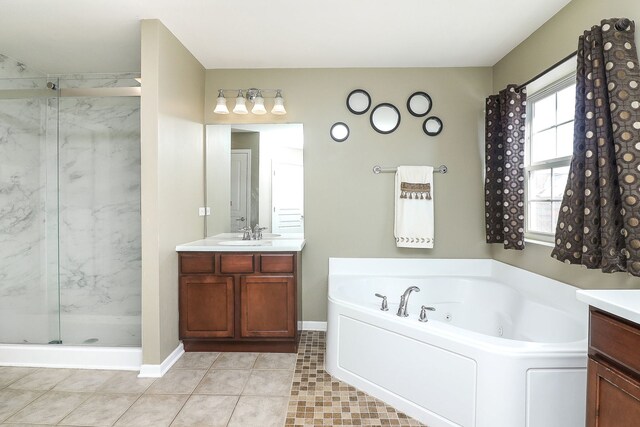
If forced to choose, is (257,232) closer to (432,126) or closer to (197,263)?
(197,263)

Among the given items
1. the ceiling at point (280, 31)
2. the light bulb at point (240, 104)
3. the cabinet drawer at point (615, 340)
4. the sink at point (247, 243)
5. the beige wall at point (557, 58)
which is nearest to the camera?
the cabinet drawer at point (615, 340)

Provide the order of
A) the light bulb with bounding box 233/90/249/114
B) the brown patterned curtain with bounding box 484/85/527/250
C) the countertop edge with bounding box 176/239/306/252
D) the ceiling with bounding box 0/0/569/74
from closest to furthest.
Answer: the ceiling with bounding box 0/0/569/74 < the brown patterned curtain with bounding box 484/85/527/250 < the countertop edge with bounding box 176/239/306/252 < the light bulb with bounding box 233/90/249/114

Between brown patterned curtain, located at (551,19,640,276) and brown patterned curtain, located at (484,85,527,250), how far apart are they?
74 centimetres

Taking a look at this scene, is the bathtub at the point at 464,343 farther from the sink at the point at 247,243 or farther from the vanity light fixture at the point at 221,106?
the vanity light fixture at the point at 221,106

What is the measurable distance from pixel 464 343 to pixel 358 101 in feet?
7.31

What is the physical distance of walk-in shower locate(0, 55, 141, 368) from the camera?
2.83 meters

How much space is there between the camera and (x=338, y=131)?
3.10 m

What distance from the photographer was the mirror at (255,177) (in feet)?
10.2

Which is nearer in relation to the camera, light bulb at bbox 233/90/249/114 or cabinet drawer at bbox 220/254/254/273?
cabinet drawer at bbox 220/254/254/273

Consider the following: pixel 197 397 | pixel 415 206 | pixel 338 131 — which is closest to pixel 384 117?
pixel 338 131

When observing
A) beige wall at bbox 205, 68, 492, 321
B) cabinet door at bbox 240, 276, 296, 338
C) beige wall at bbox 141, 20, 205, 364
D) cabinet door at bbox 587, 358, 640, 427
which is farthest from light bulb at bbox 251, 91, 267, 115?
cabinet door at bbox 587, 358, 640, 427

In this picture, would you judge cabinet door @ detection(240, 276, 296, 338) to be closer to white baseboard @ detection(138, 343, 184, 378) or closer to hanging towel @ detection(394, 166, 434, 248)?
white baseboard @ detection(138, 343, 184, 378)

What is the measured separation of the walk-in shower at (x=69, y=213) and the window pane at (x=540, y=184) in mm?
3240

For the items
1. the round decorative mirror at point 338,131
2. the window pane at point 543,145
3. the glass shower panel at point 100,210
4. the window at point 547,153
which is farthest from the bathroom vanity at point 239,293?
the window pane at point 543,145
